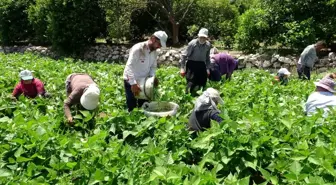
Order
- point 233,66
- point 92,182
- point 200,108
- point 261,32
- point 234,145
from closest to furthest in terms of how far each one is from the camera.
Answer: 1. point 92,182
2. point 234,145
3. point 200,108
4. point 233,66
5. point 261,32

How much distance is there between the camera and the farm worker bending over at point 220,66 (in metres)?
7.08

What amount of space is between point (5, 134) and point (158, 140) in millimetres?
1469

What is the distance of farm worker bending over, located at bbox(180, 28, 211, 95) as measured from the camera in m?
6.21

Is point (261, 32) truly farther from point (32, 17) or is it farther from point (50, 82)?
point (32, 17)

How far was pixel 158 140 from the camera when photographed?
12.6ft

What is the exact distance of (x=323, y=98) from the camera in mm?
4508

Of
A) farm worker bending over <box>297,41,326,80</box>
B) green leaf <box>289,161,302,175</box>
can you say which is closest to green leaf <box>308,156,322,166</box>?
green leaf <box>289,161,302,175</box>

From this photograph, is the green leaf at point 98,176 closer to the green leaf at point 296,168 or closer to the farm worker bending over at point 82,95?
the green leaf at point 296,168

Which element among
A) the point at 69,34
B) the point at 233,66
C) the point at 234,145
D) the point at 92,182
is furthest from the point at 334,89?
the point at 69,34

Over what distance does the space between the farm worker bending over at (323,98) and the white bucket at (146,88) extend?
1.86 metres

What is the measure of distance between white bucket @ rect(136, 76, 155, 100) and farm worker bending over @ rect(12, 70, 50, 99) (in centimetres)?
160

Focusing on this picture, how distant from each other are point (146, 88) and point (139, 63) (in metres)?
0.33

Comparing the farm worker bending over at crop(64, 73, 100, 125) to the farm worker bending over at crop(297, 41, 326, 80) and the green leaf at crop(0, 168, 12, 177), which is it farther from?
the farm worker bending over at crop(297, 41, 326, 80)

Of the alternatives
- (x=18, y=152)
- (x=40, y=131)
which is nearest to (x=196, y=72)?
(x=40, y=131)
